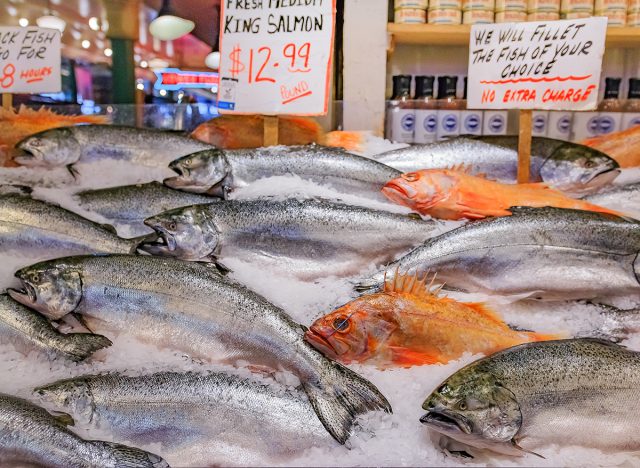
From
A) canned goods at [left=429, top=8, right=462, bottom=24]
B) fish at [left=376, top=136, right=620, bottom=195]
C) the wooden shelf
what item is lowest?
fish at [left=376, top=136, right=620, bottom=195]

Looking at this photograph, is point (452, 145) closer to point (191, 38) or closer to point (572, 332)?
point (572, 332)

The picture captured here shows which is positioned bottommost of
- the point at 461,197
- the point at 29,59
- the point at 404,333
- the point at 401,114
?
the point at 404,333

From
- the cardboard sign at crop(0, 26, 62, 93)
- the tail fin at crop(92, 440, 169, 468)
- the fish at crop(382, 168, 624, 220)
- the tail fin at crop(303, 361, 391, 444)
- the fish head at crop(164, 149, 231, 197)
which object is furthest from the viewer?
the cardboard sign at crop(0, 26, 62, 93)

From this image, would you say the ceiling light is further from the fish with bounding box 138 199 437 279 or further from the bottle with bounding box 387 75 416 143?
the fish with bounding box 138 199 437 279

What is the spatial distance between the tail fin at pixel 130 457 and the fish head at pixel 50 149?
1.37 m

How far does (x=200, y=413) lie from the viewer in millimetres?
1408

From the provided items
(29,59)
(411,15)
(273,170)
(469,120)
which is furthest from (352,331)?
(29,59)

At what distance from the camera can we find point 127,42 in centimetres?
318

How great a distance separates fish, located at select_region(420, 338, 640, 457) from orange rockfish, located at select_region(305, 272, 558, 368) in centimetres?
13

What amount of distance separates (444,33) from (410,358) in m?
1.96

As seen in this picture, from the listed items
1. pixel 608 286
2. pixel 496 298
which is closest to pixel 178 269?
pixel 496 298

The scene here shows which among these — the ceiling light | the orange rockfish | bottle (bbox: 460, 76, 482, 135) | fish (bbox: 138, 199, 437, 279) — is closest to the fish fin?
the orange rockfish

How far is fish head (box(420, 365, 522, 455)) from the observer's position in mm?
1278

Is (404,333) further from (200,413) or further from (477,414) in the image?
(200,413)
